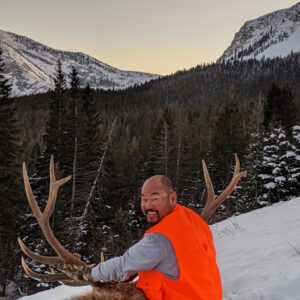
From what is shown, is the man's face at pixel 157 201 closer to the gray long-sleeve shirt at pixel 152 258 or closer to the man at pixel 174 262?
the man at pixel 174 262

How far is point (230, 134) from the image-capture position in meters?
49.9

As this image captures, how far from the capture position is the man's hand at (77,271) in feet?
11.9

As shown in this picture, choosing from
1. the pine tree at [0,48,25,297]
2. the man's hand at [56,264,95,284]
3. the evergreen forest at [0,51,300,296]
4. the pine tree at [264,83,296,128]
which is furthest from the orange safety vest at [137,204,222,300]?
the pine tree at [264,83,296,128]

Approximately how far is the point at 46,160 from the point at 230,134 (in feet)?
89.6

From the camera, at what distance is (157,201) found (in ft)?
11.0

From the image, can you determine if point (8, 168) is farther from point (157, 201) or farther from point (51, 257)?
point (157, 201)

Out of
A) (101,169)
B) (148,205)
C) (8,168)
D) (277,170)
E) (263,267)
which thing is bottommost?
(263,267)

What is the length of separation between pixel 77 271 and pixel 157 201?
98cm

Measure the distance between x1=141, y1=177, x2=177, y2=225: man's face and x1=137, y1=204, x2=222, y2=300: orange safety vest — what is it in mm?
128

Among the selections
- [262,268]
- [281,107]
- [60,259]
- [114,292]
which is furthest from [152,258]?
[281,107]

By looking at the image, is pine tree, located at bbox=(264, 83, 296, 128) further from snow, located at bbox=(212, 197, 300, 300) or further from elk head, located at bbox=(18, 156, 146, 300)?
elk head, located at bbox=(18, 156, 146, 300)

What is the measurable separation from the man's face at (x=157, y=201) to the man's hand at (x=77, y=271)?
0.76 meters

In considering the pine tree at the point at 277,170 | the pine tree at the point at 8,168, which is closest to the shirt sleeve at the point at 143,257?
the pine tree at the point at 8,168

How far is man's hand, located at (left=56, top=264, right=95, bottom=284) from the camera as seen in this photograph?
3621 millimetres
